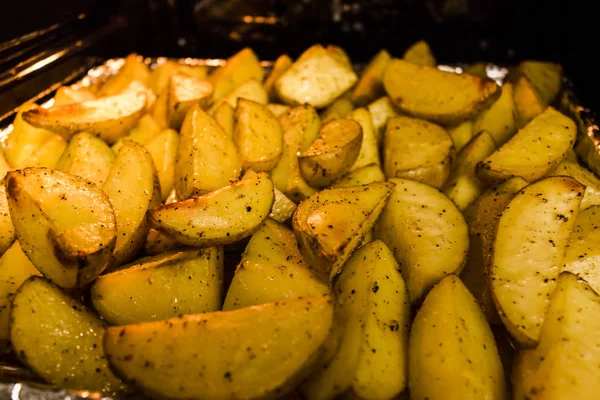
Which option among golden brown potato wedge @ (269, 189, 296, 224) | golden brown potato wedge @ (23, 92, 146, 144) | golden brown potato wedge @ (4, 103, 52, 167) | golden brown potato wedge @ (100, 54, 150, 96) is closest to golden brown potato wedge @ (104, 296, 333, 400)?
golden brown potato wedge @ (269, 189, 296, 224)

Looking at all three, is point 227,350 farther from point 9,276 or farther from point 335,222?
point 9,276

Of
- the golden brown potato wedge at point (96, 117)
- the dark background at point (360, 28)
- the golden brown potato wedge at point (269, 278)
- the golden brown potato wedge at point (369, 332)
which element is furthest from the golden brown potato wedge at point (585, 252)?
the dark background at point (360, 28)

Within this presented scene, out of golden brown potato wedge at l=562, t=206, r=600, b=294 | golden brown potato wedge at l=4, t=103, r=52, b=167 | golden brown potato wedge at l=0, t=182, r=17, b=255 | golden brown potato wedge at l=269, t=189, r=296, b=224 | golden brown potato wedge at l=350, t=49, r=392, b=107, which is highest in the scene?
golden brown potato wedge at l=4, t=103, r=52, b=167

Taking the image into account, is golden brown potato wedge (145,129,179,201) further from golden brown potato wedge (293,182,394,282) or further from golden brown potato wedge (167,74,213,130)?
golden brown potato wedge (293,182,394,282)

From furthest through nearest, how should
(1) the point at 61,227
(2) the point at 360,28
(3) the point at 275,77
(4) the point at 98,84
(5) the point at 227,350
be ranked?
1. (2) the point at 360,28
2. (4) the point at 98,84
3. (3) the point at 275,77
4. (1) the point at 61,227
5. (5) the point at 227,350

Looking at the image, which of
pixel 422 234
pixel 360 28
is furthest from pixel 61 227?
pixel 360 28

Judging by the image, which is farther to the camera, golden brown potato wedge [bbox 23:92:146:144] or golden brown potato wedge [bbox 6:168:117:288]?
golden brown potato wedge [bbox 23:92:146:144]

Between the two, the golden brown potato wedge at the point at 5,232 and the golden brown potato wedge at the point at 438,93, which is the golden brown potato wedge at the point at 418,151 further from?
the golden brown potato wedge at the point at 5,232

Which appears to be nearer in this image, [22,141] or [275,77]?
[22,141]
